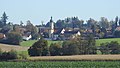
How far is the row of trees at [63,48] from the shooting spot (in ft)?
227

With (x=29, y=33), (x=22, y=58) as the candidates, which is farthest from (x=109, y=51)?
(x=29, y=33)

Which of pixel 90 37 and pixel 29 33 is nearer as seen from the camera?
pixel 90 37

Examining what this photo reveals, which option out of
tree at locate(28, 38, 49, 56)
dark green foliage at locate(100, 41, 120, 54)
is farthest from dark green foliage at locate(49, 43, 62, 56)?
dark green foliage at locate(100, 41, 120, 54)

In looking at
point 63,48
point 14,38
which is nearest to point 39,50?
point 63,48

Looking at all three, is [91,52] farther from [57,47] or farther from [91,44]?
[57,47]

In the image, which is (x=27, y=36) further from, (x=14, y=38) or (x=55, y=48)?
(x=55, y=48)

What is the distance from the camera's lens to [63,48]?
70.4m

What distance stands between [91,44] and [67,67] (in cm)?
3286

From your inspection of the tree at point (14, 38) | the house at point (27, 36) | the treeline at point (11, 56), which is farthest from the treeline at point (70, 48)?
the house at point (27, 36)

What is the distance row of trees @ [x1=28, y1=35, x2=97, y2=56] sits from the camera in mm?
69312

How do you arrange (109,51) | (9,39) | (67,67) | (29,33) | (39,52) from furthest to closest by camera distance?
(29,33) → (9,39) → (109,51) → (39,52) → (67,67)

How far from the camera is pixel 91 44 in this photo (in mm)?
74438

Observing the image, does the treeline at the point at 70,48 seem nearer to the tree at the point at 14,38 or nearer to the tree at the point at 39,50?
the tree at the point at 39,50

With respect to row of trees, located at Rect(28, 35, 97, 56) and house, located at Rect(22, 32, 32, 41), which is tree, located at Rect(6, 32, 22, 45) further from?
row of trees, located at Rect(28, 35, 97, 56)
